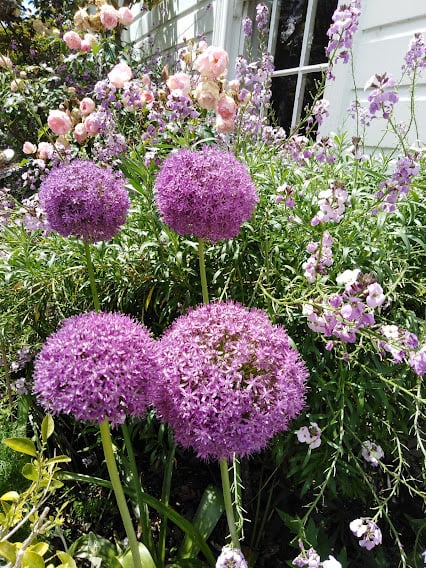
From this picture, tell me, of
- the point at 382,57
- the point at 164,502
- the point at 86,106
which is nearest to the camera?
the point at 164,502

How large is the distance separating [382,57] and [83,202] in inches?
85.6

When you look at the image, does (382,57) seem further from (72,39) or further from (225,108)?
(72,39)

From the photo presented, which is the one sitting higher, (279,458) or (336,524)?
(279,458)

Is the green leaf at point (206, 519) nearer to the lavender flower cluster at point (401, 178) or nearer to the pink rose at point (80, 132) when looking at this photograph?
the lavender flower cluster at point (401, 178)

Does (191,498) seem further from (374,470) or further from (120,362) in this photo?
(120,362)

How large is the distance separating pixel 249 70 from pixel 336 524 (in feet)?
7.96

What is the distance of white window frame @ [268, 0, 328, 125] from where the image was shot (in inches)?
129

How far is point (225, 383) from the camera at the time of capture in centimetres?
83

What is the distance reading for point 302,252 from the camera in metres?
1.59

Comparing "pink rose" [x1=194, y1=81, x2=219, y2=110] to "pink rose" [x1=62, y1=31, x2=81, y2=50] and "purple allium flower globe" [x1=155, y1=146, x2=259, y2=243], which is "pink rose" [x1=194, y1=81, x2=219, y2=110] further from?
"pink rose" [x1=62, y1=31, x2=81, y2=50]

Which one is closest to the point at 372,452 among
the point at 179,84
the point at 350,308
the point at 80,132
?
the point at 350,308

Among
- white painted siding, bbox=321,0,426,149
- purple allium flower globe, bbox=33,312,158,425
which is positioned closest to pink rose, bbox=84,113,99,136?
white painted siding, bbox=321,0,426,149

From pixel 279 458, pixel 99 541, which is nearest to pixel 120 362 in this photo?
pixel 279 458

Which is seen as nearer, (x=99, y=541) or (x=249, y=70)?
(x=99, y=541)
